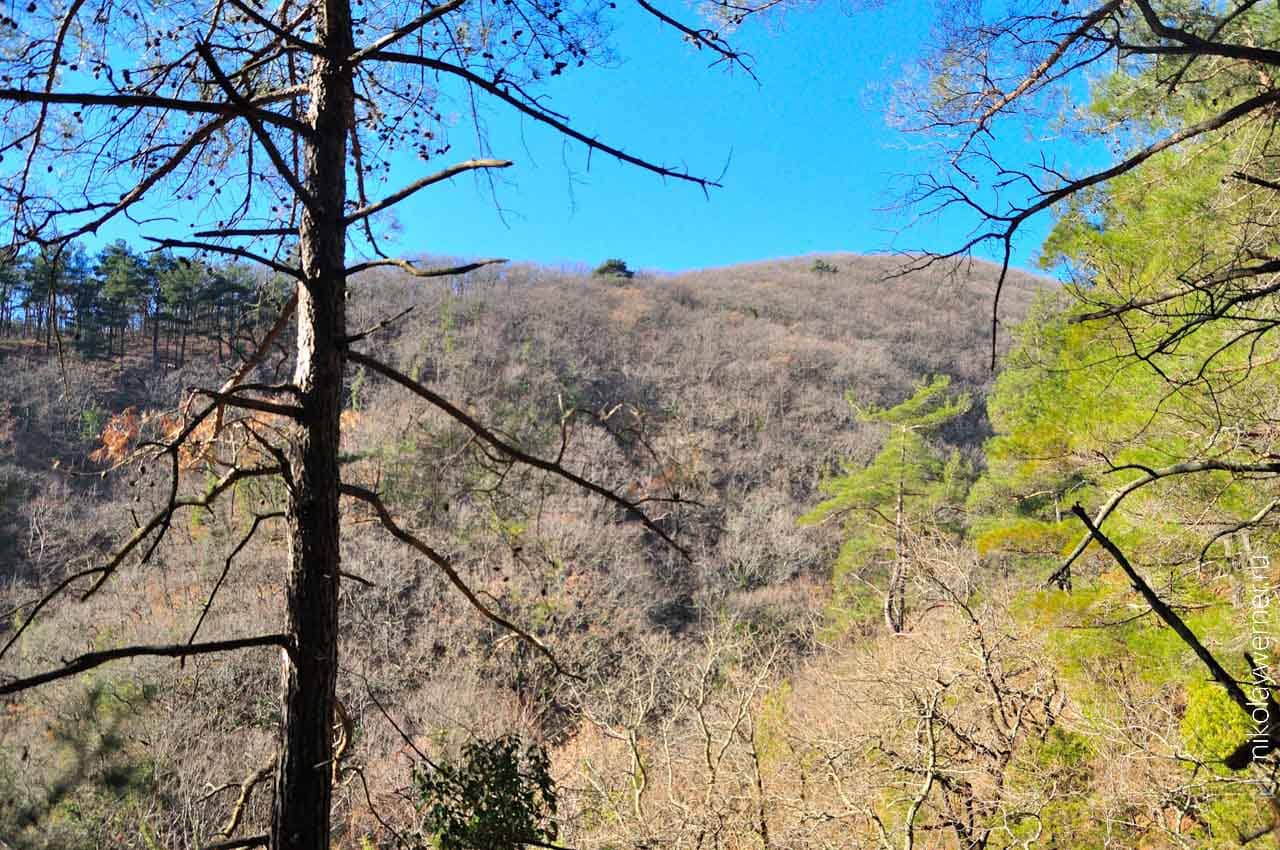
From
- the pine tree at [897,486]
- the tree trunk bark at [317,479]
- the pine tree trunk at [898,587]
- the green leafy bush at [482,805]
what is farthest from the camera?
the pine tree at [897,486]

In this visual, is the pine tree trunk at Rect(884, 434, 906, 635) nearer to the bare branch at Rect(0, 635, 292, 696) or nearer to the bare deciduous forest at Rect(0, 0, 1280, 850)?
the bare deciduous forest at Rect(0, 0, 1280, 850)

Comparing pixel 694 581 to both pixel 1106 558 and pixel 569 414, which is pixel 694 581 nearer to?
pixel 1106 558

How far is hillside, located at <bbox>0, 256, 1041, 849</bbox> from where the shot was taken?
1131 cm

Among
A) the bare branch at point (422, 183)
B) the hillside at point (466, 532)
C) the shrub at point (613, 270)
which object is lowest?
the hillside at point (466, 532)

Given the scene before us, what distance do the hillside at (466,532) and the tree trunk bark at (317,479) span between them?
14.1 inches

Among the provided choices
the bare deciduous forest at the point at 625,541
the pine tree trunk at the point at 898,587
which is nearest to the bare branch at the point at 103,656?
the bare deciduous forest at the point at 625,541

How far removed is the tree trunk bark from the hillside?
36 cm

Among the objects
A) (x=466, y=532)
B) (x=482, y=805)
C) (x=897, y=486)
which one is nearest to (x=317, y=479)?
(x=482, y=805)

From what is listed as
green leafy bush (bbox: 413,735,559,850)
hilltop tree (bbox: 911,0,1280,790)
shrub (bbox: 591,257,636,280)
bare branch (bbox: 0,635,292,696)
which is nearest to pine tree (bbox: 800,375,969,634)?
hilltop tree (bbox: 911,0,1280,790)

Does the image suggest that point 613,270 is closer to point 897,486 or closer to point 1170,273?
point 897,486

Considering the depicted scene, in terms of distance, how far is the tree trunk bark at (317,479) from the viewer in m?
2.32

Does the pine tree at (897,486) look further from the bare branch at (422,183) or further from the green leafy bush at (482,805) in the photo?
the bare branch at (422,183)

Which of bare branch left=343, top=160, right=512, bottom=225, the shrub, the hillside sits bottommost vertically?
the hillside

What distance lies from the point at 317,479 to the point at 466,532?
20036mm
